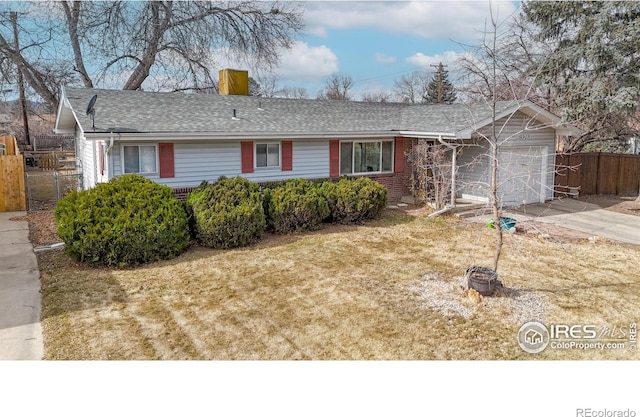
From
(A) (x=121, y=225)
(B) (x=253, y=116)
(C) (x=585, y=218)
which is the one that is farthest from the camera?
(B) (x=253, y=116)

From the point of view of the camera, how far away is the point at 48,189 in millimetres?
19656

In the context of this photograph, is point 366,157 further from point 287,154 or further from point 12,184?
point 12,184

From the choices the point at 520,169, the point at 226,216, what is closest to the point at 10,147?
the point at 226,216

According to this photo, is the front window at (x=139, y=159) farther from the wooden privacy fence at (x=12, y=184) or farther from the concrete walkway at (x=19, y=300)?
the wooden privacy fence at (x=12, y=184)

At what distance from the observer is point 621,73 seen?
1473 centimetres

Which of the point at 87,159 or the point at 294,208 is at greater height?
the point at 87,159

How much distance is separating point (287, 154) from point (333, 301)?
7463 mm

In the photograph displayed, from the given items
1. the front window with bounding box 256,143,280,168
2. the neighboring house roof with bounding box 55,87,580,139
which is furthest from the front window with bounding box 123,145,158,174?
the front window with bounding box 256,143,280,168

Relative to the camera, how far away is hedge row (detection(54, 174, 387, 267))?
29.4 ft

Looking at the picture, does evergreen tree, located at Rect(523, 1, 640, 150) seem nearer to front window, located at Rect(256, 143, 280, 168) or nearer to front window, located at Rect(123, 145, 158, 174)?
front window, located at Rect(256, 143, 280, 168)

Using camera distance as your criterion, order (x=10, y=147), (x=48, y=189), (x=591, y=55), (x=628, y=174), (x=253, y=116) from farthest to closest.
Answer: (x=10, y=147) < (x=48, y=189) < (x=628, y=174) < (x=591, y=55) < (x=253, y=116)

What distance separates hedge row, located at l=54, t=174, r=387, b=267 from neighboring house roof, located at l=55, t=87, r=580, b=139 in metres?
1.77

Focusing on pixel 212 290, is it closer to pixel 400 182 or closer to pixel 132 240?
pixel 132 240

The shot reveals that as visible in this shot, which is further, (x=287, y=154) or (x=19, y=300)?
(x=287, y=154)
